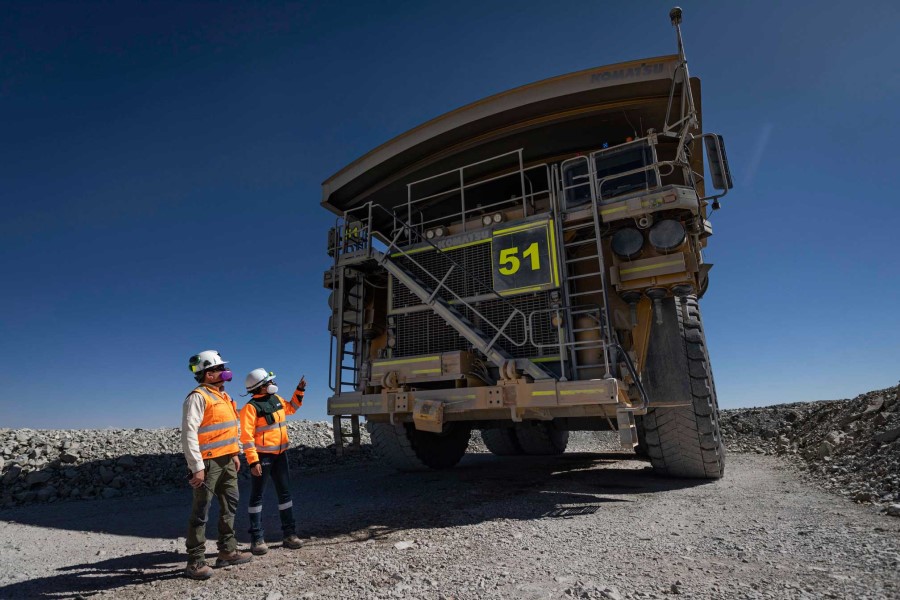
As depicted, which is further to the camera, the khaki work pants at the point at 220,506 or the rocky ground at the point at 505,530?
the khaki work pants at the point at 220,506

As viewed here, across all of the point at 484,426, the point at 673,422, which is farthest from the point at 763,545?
the point at 484,426

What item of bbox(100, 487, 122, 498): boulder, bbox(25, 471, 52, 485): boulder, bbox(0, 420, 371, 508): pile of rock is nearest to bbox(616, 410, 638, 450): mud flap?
bbox(0, 420, 371, 508): pile of rock

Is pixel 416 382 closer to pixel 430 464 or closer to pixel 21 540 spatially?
pixel 430 464

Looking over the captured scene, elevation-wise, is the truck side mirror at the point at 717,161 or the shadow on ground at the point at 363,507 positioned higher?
the truck side mirror at the point at 717,161

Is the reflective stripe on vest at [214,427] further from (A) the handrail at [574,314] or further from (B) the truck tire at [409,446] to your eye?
(B) the truck tire at [409,446]

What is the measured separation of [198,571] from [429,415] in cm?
283

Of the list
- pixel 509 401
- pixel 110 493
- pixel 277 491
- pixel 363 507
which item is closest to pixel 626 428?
pixel 509 401

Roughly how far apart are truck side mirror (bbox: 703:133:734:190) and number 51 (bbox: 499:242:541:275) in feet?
7.02

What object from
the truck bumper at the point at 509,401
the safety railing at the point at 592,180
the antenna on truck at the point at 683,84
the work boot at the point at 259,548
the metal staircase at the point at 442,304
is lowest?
the work boot at the point at 259,548

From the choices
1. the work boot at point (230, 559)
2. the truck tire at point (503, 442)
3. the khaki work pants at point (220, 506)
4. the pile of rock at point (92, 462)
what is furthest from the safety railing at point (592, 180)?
the truck tire at point (503, 442)

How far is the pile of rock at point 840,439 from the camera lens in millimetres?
5312

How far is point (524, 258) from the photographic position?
6.27 m

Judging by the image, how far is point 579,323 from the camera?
609cm

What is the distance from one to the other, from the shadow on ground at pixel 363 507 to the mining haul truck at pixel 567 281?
2.90 feet
